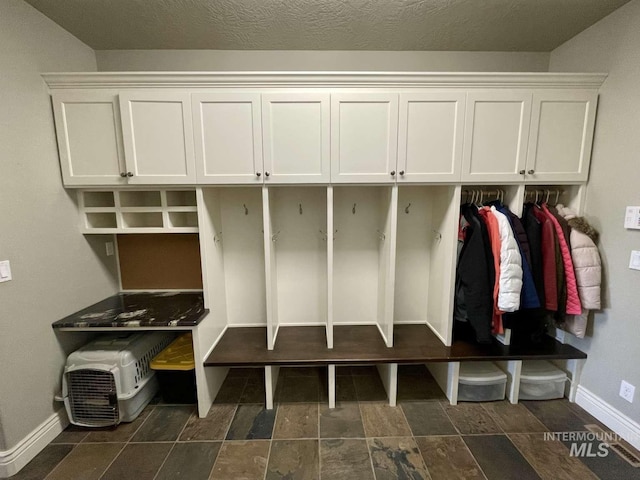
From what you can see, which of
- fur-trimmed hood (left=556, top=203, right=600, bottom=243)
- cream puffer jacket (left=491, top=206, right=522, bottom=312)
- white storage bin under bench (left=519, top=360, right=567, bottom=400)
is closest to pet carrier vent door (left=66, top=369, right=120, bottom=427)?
cream puffer jacket (left=491, top=206, right=522, bottom=312)

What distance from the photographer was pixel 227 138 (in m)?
1.76

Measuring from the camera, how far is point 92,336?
2.02 metres

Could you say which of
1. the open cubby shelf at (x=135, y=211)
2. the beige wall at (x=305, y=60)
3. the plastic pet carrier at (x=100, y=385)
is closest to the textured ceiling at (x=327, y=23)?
the beige wall at (x=305, y=60)

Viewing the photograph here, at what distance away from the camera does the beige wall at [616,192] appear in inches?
63.3

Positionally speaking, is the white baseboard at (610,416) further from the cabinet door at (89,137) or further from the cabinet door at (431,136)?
the cabinet door at (89,137)

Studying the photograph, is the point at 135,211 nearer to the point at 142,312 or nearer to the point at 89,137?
the point at 89,137

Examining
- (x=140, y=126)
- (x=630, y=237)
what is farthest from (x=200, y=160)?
(x=630, y=237)

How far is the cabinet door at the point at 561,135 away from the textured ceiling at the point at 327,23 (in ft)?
1.65

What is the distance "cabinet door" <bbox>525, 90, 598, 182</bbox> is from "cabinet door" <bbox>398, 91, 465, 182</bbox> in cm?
50

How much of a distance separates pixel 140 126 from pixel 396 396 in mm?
2566

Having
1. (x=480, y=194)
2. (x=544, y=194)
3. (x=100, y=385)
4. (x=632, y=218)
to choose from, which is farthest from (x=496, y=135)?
(x=100, y=385)

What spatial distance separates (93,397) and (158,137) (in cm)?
172

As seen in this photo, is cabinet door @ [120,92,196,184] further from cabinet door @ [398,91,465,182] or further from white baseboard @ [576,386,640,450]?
white baseboard @ [576,386,640,450]

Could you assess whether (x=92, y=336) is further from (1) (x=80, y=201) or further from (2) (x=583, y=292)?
(2) (x=583, y=292)
